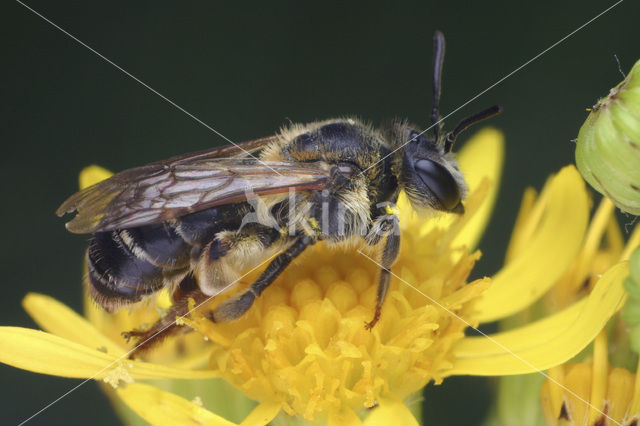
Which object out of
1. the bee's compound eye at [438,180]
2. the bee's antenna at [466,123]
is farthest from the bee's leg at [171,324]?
the bee's antenna at [466,123]

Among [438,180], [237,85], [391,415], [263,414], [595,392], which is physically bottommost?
[595,392]

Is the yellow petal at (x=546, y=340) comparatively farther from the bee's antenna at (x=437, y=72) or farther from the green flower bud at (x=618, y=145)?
the bee's antenna at (x=437, y=72)

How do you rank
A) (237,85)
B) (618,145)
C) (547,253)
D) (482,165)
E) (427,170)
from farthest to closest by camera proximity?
1. (237,85)
2. (482,165)
3. (547,253)
4. (427,170)
5. (618,145)

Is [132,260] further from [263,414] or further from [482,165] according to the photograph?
[482,165]

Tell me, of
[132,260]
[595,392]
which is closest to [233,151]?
[132,260]

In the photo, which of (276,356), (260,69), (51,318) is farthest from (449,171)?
(260,69)

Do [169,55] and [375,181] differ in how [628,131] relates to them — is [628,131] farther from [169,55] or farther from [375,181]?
[169,55]
